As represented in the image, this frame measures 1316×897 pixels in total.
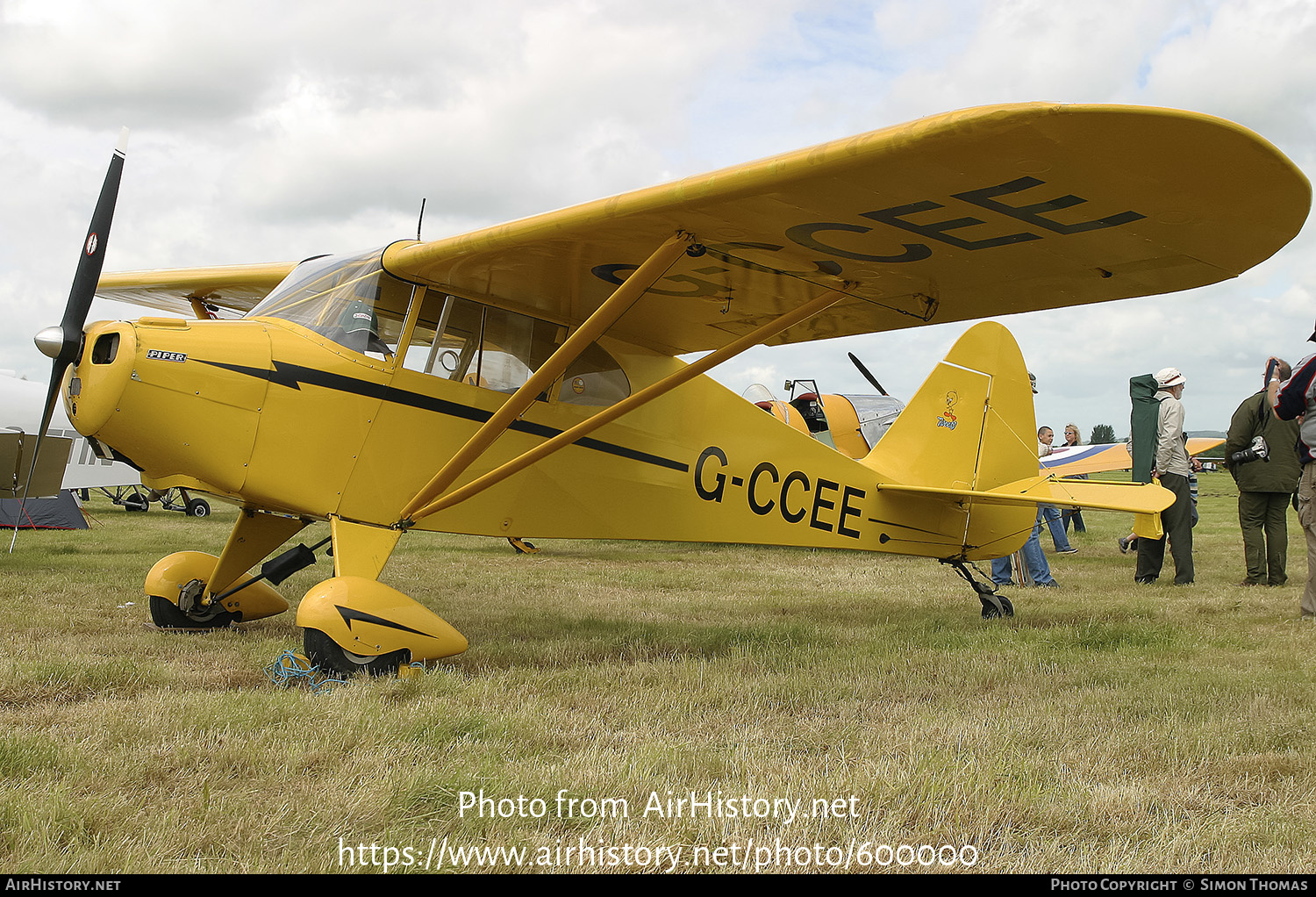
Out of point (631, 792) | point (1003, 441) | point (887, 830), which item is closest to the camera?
point (887, 830)

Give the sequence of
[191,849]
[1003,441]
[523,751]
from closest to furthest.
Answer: [191,849], [523,751], [1003,441]

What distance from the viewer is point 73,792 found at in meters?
2.44

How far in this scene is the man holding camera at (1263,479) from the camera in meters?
8.46

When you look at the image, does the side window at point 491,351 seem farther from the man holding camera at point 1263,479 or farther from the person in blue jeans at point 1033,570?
the man holding camera at point 1263,479

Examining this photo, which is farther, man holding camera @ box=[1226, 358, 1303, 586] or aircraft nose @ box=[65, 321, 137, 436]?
man holding camera @ box=[1226, 358, 1303, 586]

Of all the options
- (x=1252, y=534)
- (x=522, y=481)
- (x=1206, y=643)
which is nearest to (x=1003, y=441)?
(x=1206, y=643)

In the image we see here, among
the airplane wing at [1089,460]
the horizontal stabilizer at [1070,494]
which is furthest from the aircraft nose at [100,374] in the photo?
the airplane wing at [1089,460]

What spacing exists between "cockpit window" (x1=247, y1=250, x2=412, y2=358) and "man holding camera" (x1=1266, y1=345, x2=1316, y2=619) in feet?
18.8

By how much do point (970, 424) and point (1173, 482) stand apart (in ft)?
11.6

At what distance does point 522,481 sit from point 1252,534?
773 cm

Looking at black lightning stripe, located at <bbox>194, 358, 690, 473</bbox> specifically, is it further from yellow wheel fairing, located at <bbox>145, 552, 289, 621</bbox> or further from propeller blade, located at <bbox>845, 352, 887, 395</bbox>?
propeller blade, located at <bbox>845, 352, 887, 395</bbox>

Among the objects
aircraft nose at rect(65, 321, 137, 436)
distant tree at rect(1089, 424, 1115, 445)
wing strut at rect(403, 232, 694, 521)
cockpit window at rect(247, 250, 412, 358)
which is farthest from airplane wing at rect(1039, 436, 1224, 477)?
distant tree at rect(1089, 424, 1115, 445)

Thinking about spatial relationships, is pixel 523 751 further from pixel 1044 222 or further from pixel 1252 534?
pixel 1252 534

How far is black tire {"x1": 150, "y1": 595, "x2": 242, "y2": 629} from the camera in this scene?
16.9 ft
